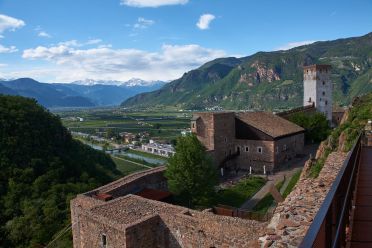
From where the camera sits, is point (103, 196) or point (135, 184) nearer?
point (103, 196)

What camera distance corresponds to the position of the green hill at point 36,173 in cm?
2691

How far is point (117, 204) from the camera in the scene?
16.4m

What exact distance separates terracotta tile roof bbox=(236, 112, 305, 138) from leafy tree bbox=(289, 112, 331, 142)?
4.06 metres

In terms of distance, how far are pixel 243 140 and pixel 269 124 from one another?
12.3 feet

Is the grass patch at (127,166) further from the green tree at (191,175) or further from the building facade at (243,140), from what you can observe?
the green tree at (191,175)

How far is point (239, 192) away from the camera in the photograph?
1050 inches

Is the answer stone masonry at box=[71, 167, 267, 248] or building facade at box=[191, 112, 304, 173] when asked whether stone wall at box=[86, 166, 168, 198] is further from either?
building facade at box=[191, 112, 304, 173]

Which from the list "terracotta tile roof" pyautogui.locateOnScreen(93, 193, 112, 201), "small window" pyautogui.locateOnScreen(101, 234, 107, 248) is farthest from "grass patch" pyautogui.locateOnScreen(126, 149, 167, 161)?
"small window" pyautogui.locateOnScreen(101, 234, 107, 248)

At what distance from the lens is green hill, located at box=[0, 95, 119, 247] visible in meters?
26.9

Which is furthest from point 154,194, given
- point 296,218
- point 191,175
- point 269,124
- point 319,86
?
point 319,86

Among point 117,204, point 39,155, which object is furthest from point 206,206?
point 39,155

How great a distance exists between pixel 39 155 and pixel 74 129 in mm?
108024

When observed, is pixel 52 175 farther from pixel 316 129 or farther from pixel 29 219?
pixel 316 129

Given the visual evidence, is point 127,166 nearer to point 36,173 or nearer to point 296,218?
point 36,173
